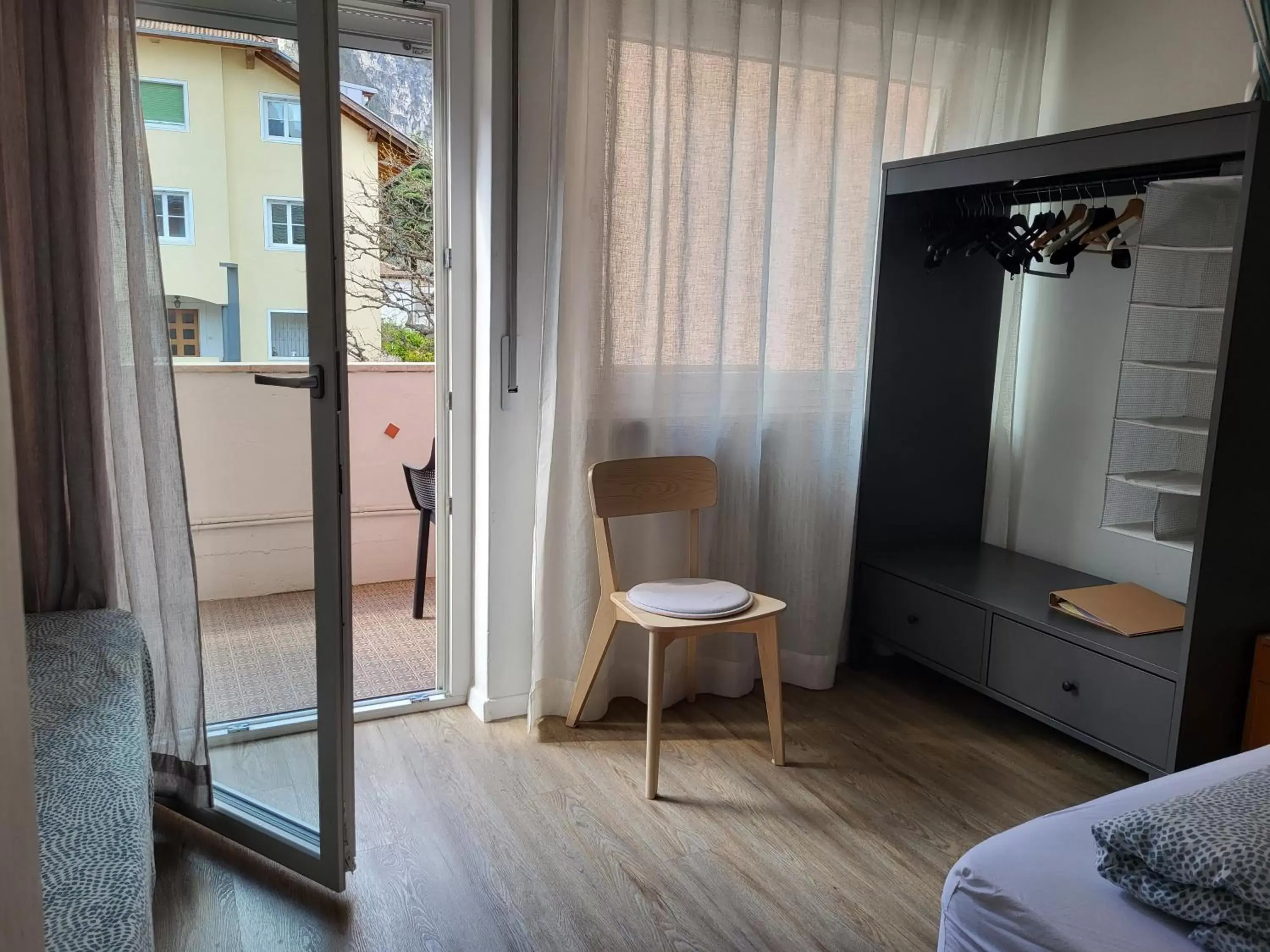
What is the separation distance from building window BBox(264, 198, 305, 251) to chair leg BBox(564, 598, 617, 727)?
128 cm

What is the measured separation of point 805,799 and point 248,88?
2062mm

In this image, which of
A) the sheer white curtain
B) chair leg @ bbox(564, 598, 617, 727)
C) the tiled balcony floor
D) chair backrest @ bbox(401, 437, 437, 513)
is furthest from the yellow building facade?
chair backrest @ bbox(401, 437, 437, 513)

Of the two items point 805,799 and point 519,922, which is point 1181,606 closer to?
point 805,799

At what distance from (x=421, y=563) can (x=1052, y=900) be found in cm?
284

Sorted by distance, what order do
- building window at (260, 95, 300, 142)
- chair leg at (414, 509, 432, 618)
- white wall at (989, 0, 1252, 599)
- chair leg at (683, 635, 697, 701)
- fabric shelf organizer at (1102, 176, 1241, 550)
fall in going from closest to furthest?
1. building window at (260, 95, 300, 142)
2. fabric shelf organizer at (1102, 176, 1241, 550)
3. white wall at (989, 0, 1252, 599)
4. chair leg at (683, 635, 697, 701)
5. chair leg at (414, 509, 432, 618)

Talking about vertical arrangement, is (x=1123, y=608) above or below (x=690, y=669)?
above

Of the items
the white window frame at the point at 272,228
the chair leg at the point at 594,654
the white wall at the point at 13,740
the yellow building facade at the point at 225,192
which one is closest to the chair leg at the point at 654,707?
the chair leg at the point at 594,654

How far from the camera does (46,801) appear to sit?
54.6 inches

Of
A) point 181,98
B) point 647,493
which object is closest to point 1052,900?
point 647,493

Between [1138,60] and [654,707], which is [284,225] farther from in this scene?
[1138,60]

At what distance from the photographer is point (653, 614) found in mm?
2551

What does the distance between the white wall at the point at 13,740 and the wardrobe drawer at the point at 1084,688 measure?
246 centimetres

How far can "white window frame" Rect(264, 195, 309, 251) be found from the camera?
6.23ft

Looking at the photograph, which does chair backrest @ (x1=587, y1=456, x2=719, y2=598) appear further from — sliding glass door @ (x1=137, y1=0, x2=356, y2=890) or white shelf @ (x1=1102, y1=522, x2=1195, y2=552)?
white shelf @ (x1=1102, y1=522, x2=1195, y2=552)
